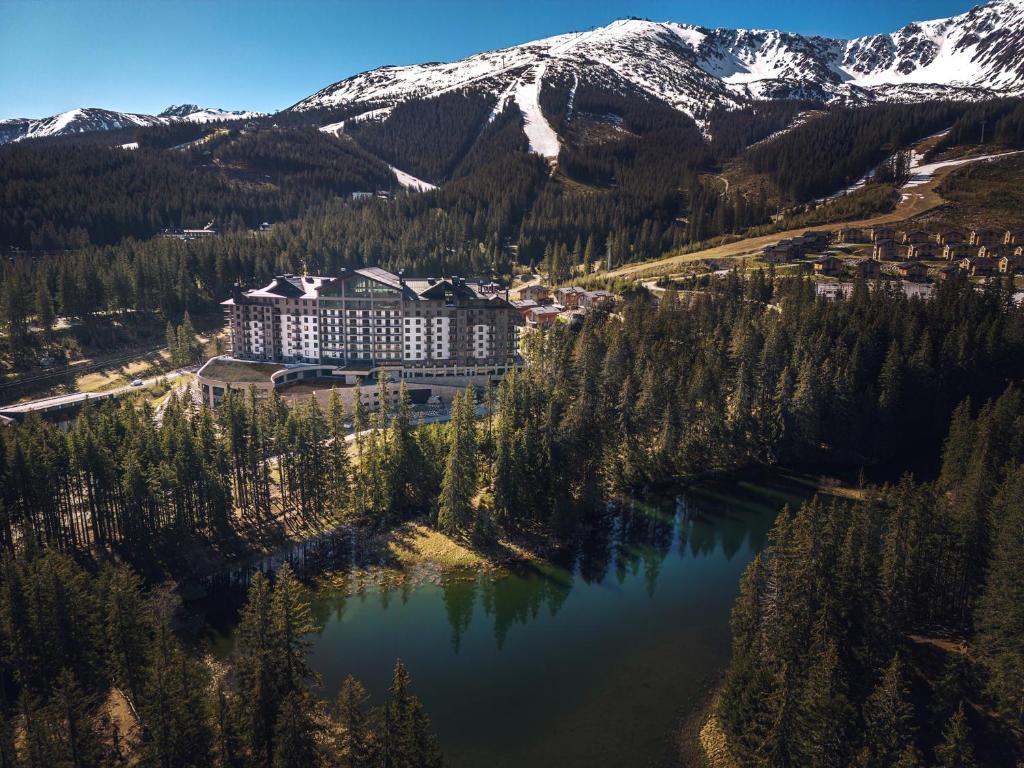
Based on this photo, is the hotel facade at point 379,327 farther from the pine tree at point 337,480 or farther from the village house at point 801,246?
the village house at point 801,246

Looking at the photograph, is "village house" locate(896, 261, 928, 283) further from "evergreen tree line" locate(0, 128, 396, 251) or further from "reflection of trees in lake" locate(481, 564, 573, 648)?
"evergreen tree line" locate(0, 128, 396, 251)

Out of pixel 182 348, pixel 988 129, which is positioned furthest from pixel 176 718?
pixel 988 129

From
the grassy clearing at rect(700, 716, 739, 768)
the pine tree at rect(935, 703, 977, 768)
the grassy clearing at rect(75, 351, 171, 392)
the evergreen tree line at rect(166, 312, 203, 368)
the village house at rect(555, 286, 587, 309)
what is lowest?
the grassy clearing at rect(700, 716, 739, 768)

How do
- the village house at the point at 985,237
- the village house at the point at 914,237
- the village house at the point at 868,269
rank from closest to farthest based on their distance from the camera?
the village house at the point at 868,269, the village house at the point at 985,237, the village house at the point at 914,237

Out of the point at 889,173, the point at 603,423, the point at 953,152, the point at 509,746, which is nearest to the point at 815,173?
the point at 889,173

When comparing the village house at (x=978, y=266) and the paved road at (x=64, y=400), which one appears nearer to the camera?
the paved road at (x=64, y=400)

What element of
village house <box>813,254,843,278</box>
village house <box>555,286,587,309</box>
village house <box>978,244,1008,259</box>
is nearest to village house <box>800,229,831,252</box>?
village house <box>813,254,843,278</box>

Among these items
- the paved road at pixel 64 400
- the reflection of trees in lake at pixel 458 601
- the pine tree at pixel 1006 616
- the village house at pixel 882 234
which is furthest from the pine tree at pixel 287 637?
the village house at pixel 882 234
